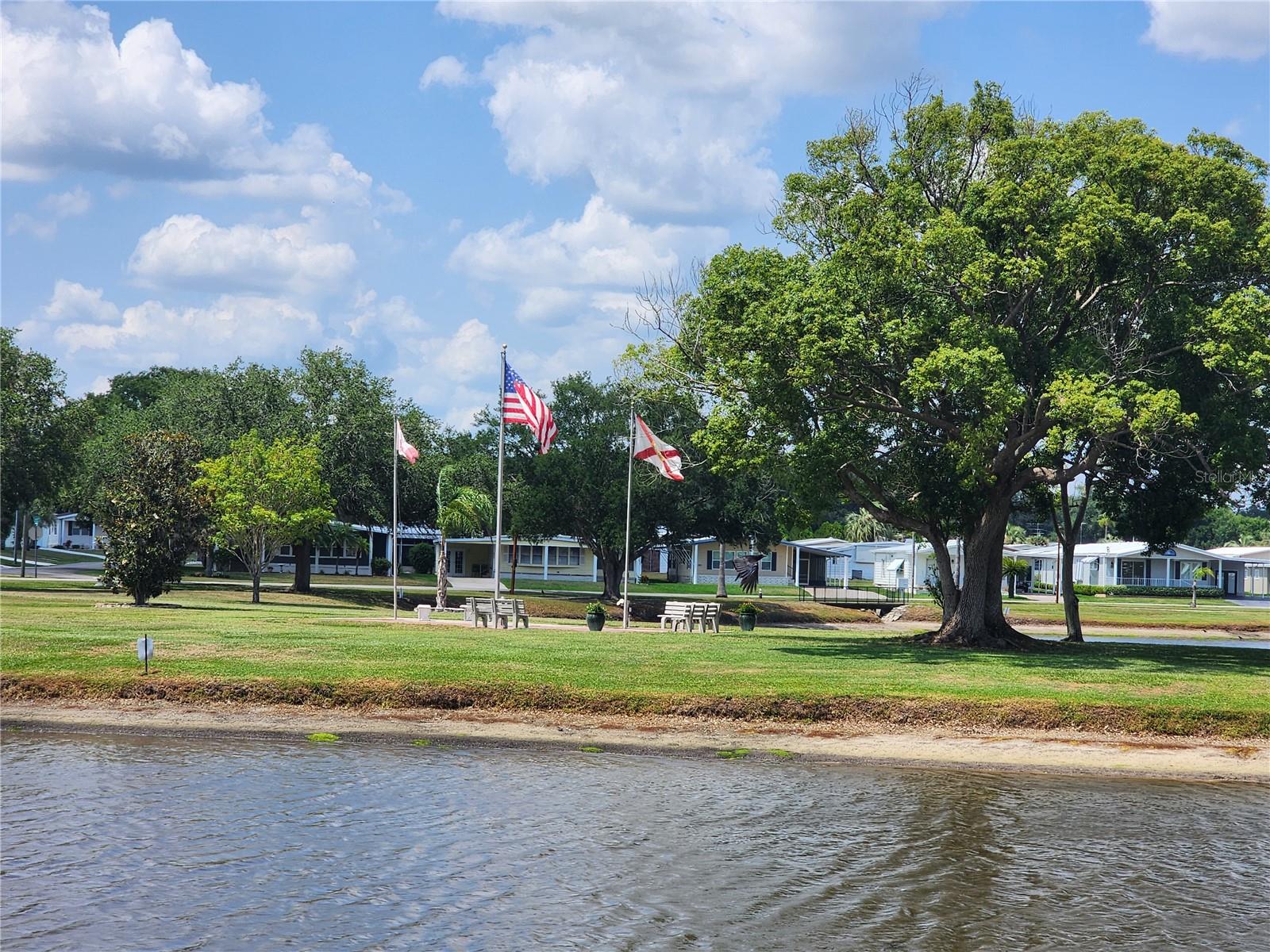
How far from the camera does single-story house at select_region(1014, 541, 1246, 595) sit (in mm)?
92625

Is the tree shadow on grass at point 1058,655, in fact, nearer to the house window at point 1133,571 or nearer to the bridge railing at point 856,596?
the bridge railing at point 856,596

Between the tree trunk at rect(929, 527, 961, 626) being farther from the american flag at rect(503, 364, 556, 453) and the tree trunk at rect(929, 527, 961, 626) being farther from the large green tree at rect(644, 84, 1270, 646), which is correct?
the american flag at rect(503, 364, 556, 453)

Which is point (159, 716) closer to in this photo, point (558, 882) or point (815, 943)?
point (558, 882)

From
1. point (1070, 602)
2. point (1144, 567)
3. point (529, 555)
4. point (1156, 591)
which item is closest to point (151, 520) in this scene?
point (1070, 602)

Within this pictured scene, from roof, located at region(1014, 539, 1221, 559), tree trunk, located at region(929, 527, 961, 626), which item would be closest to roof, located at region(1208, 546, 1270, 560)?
roof, located at region(1014, 539, 1221, 559)

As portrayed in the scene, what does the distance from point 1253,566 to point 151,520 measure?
93166mm

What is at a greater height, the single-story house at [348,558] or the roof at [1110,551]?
the roof at [1110,551]

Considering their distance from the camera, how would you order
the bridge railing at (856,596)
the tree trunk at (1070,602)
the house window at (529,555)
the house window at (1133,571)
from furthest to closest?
the house window at (1133,571) → the house window at (529,555) → the bridge railing at (856,596) → the tree trunk at (1070,602)

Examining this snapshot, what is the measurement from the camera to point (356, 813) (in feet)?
44.7

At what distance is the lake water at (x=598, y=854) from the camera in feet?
32.5

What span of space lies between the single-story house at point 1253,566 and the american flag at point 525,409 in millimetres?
77134

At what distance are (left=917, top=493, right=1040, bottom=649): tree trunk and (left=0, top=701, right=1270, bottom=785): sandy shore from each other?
11.8 metres

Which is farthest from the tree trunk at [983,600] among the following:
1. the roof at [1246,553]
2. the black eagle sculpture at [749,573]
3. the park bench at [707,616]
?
the roof at [1246,553]

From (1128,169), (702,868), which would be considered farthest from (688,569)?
(702,868)
